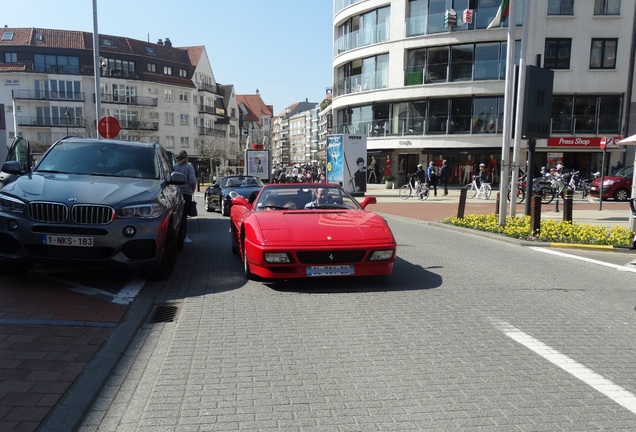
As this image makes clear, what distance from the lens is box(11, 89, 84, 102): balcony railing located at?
6006 centimetres

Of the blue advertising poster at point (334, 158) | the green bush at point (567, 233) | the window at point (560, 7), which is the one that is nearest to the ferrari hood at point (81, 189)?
the green bush at point (567, 233)

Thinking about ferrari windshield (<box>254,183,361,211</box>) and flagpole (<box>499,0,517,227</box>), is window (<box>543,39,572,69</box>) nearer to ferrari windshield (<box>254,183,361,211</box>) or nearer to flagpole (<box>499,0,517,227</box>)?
flagpole (<box>499,0,517,227</box>)

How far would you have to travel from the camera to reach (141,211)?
6113 millimetres

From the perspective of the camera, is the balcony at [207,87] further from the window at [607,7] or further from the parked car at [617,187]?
the parked car at [617,187]

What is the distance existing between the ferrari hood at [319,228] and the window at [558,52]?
32.7 metres

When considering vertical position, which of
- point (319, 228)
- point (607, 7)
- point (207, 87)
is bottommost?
point (319, 228)

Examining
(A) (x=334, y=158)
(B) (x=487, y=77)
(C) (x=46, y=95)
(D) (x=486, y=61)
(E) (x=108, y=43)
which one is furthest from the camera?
(E) (x=108, y=43)

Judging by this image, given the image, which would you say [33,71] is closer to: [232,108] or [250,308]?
[232,108]

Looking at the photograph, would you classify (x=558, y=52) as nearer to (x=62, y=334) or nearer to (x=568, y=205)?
(x=568, y=205)

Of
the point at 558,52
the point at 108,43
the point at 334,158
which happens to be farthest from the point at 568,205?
the point at 108,43

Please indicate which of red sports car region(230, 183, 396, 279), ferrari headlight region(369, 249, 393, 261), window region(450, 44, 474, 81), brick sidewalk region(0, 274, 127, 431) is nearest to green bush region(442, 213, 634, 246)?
red sports car region(230, 183, 396, 279)

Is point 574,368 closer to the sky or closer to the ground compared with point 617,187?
closer to the ground

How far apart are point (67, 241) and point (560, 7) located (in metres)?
37.0

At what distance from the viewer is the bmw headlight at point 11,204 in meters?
5.80
